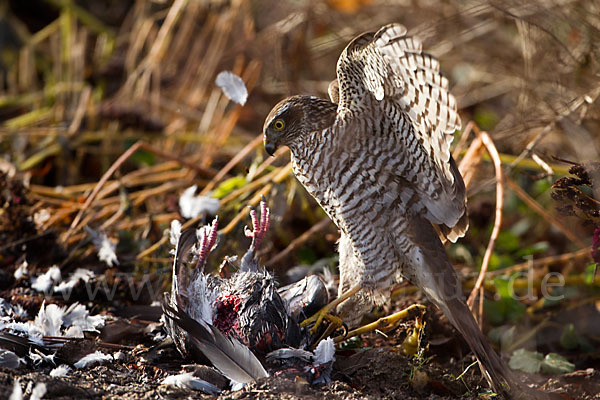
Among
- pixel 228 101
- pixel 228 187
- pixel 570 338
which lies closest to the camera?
pixel 570 338

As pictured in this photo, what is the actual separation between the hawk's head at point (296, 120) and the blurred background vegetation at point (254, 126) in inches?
25.9

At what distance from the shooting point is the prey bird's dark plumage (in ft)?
7.21

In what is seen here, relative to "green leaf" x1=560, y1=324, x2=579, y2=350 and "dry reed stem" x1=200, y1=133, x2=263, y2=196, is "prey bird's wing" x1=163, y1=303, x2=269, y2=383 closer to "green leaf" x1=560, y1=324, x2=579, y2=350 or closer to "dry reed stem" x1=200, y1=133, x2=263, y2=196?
"dry reed stem" x1=200, y1=133, x2=263, y2=196

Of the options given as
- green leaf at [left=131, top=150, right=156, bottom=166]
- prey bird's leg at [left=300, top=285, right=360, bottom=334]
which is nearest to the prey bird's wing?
prey bird's leg at [left=300, top=285, right=360, bottom=334]

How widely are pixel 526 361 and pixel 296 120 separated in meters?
1.41

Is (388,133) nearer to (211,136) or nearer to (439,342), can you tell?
(439,342)

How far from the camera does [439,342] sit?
2572mm

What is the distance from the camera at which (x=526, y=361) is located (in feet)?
8.29

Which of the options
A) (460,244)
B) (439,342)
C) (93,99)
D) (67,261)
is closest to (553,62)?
(460,244)

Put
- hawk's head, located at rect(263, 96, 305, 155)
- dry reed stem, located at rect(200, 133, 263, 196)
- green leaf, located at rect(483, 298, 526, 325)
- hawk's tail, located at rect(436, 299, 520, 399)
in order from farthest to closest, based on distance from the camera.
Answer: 1. dry reed stem, located at rect(200, 133, 263, 196)
2. green leaf, located at rect(483, 298, 526, 325)
3. hawk's head, located at rect(263, 96, 305, 155)
4. hawk's tail, located at rect(436, 299, 520, 399)

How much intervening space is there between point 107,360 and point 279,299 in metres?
0.66

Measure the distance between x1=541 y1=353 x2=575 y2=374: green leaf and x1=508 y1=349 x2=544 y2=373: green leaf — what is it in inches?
0.9

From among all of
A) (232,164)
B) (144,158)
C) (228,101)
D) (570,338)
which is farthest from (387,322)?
(228,101)

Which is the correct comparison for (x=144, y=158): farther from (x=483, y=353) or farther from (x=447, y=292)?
(x=483, y=353)
